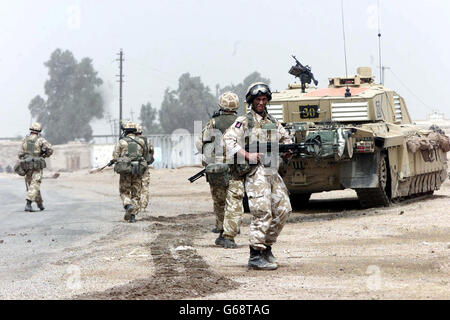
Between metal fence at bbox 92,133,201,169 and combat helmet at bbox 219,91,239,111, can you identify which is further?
metal fence at bbox 92,133,201,169

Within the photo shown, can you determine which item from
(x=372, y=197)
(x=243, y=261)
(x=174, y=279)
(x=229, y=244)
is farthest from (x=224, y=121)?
(x=372, y=197)

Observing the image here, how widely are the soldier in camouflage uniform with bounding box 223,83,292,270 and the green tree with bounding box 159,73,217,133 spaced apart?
299ft

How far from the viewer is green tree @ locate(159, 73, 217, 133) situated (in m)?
102

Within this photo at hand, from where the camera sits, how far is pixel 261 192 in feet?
29.9

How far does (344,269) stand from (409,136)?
31.6ft

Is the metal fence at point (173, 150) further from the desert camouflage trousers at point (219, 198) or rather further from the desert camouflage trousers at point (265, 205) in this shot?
the desert camouflage trousers at point (265, 205)

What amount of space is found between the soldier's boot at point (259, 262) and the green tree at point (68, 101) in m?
95.3

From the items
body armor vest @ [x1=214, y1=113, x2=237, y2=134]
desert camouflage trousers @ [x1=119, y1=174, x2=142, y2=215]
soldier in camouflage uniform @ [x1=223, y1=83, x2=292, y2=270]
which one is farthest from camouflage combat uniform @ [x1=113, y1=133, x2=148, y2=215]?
soldier in camouflage uniform @ [x1=223, y1=83, x2=292, y2=270]

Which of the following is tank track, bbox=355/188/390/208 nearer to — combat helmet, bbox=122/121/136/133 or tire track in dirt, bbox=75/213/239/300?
combat helmet, bbox=122/121/136/133

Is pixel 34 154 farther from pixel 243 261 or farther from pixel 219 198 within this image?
pixel 243 261

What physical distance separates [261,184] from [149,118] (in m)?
100
